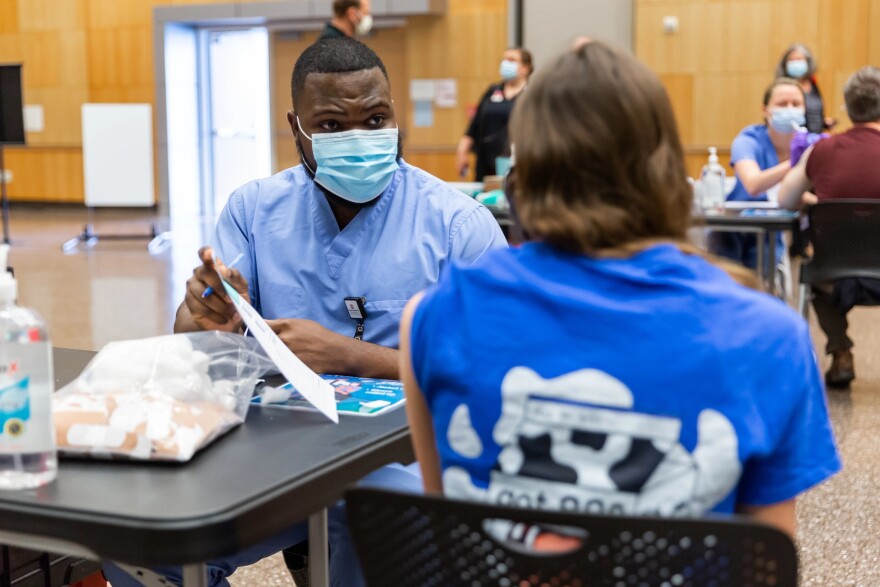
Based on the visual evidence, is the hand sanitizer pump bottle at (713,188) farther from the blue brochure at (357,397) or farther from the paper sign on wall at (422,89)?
the paper sign on wall at (422,89)

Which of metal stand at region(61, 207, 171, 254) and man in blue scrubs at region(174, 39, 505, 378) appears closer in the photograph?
man in blue scrubs at region(174, 39, 505, 378)

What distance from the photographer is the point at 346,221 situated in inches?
76.5

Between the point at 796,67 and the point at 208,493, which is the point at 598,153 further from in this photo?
the point at 796,67

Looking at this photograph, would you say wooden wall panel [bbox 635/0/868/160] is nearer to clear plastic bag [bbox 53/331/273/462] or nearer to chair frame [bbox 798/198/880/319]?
chair frame [bbox 798/198/880/319]

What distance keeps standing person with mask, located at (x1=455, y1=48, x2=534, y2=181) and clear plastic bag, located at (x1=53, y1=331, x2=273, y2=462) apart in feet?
19.5

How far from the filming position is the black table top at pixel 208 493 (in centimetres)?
97

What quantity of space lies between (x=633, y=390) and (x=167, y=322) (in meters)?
5.11

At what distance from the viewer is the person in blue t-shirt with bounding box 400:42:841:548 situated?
90 centimetres

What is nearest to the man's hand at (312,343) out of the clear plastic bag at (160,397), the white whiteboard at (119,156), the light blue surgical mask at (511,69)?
the clear plastic bag at (160,397)

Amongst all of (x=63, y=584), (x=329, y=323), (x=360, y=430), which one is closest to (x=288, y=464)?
(x=360, y=430)

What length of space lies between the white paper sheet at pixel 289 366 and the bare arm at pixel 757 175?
364 centimetres

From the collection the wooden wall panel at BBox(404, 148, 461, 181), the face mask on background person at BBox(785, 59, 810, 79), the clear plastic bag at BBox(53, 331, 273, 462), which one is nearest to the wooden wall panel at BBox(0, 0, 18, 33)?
the wooden wall panel at BBox(404, 148, 461, 181)

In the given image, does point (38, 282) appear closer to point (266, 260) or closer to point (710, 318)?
point (266, 260)

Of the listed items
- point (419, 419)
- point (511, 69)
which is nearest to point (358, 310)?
point (419, 419)
